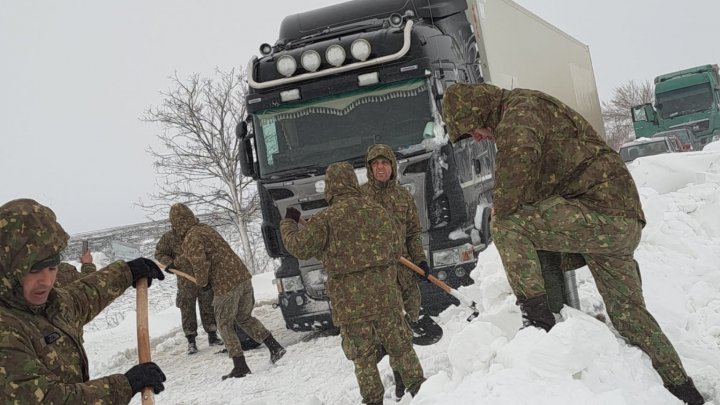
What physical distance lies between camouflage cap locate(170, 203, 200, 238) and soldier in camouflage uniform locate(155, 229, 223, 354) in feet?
1.99

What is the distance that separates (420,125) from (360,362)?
2.88 meters

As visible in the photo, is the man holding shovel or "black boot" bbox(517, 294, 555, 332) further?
the man holding shovel

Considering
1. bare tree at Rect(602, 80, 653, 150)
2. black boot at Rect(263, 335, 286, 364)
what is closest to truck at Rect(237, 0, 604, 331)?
black boot at Rect(263, 335, 286, 364)

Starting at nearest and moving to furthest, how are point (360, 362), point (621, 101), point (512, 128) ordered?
1. point (512, 128)
2. point (360, 362)
3. point (621, 101)

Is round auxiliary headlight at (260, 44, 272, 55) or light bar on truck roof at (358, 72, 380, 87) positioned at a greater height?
round auxiliary headlight at (260, 44, 272, 55)

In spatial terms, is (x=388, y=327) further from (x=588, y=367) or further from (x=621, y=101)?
(x=621, y=101)

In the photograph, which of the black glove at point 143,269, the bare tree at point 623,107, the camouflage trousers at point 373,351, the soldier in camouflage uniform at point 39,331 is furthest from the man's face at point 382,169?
the bare tree at point 623,107

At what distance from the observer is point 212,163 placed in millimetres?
17828

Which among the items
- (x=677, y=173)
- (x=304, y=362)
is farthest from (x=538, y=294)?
(x=677, y=173)

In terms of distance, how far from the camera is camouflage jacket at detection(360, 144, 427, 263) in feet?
18.3

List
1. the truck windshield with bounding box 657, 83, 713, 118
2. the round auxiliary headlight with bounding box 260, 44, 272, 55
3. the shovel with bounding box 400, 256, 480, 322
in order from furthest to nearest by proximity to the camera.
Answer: the truck windshield with bounding box 657, 83, 713, 118 < the round auxiliary headlight with bounding box 260, 44, 272, 55 < the shovel with bounding box 400, 256, 480, 322

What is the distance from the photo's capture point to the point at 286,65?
258 inches

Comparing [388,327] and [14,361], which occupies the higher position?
[14,361]

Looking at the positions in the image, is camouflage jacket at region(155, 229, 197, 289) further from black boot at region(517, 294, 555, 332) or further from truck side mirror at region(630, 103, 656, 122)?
truck side mirror at region(630, 103, 656, 122)
